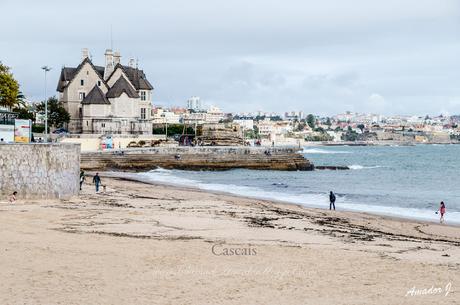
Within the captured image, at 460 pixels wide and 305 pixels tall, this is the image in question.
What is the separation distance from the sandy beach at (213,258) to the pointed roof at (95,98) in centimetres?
4590

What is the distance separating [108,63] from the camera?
74062mm

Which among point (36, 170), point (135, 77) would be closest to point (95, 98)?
point (135, 77)

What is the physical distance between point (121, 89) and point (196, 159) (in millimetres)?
13980

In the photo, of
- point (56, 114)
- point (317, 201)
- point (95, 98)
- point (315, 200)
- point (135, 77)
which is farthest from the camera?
point (135, 77)

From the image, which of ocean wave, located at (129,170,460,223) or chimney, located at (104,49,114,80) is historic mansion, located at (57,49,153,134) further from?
ocean wave, located at (129,170,460,223)

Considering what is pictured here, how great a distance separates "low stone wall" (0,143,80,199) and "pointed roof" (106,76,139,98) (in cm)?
4365

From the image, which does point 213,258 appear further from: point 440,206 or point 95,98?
point 95,98

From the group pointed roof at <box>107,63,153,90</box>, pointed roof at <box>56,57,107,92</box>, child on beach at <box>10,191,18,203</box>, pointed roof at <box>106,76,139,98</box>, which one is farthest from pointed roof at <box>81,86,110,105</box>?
child on beach at <box>10,191,18,203</box>

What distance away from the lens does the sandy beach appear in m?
12.0

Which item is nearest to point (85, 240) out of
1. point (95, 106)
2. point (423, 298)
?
point (423, 298)

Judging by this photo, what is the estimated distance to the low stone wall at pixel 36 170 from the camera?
25297 millimetres

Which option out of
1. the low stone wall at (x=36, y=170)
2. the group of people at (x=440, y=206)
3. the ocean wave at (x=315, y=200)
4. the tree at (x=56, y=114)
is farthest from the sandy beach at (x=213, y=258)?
the tree at (x=56, y=114)

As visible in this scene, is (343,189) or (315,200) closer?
(315,200)

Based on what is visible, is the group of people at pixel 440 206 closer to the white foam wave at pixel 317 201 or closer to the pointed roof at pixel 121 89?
the white foam wave at pixel 317 201
